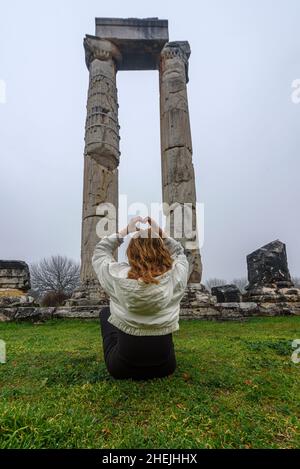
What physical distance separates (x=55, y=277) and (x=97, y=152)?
30.7 meters

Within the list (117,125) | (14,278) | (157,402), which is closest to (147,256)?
(157,402)

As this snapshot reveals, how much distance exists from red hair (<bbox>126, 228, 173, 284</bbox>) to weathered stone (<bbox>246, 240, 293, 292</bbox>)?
8.27m

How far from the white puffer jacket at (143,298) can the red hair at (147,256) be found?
66 millimetres

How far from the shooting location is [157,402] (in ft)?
7.93

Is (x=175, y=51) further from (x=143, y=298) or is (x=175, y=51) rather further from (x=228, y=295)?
(x=143, y=298)

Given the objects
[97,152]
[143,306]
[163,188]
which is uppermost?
A: [97,152]

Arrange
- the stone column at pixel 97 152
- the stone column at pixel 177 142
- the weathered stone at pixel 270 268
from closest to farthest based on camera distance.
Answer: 1. the stone column at pixel 97 152
2. the stone column at pixel 177 142
3. the weathered stone at pixel 270 268

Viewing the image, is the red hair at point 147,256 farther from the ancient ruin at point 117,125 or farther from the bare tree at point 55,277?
the bare tree at point 55,277

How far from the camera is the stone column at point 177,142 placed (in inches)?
389

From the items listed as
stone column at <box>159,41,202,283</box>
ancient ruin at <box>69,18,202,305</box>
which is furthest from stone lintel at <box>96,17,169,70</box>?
stone column at <box>159,41,202,283</box>

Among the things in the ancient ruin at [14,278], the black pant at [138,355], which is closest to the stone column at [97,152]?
the ancient ruin at [14,278]

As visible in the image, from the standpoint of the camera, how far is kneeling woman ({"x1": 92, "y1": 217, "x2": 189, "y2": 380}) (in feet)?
8.25
